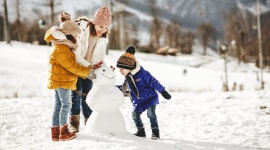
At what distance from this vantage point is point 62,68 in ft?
10.4

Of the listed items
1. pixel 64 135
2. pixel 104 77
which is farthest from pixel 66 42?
pixel 64 135

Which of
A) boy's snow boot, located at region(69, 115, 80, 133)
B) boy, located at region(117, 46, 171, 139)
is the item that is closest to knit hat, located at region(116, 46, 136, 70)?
boy, located at region(117, 46, 171, 139)

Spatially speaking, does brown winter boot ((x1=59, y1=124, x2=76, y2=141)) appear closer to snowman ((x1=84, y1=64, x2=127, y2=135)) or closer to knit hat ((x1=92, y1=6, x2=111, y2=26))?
snowman ((x1=84, y1=64, x2=127, y2=135))

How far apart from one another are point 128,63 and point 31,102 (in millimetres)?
3628

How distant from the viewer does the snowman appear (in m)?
3.15

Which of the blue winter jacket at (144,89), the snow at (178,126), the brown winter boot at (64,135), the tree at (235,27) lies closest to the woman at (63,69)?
the brown winter boot at (64,135)

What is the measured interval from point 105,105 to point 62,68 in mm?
633

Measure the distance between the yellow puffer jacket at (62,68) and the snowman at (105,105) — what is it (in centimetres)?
21

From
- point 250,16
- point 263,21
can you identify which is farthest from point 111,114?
point 263,21

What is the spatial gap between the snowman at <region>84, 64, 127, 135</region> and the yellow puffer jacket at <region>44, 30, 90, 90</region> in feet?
0.69

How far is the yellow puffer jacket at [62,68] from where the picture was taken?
10.2ft

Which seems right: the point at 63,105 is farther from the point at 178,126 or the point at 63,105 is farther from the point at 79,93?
the point at 178,126

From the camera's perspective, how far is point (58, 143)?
3.01 metres

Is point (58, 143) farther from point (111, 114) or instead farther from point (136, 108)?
point (136, 108)
